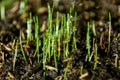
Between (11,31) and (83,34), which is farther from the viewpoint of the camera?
(11,31)

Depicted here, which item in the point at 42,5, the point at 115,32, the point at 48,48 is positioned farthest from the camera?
the point at 42,5

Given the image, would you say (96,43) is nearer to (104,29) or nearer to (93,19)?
(104,29)

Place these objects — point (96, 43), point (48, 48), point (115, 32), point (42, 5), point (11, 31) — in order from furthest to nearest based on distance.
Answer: point (42, 5), point (11, 31), point (115, 32), point (96, 43), point (48, 48)

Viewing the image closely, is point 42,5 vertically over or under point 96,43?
over

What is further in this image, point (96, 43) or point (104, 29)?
point (104, 29)

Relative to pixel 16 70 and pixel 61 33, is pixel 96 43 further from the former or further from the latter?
pixel 16 70

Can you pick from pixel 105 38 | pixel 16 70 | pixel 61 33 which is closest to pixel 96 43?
pixel 105 38

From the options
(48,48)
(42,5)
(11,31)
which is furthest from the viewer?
(42,5)

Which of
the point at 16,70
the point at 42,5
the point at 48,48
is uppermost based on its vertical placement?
the point at 42,5

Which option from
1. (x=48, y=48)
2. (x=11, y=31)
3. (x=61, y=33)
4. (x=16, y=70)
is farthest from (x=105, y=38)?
(x=11, y=31)
